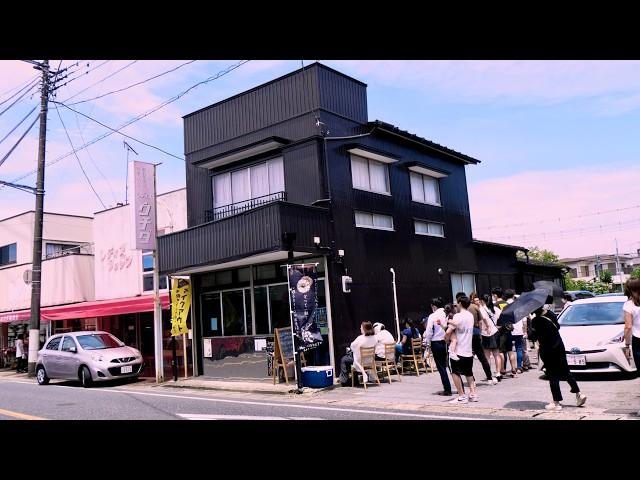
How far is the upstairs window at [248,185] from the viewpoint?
15872 millimetres

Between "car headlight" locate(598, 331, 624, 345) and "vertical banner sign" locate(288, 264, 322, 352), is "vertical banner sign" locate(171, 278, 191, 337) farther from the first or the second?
"car headlight" locate(598, 331, 624, 345)

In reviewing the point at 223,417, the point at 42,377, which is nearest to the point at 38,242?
the point at 42,377

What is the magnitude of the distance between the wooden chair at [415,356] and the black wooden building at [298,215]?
148cm

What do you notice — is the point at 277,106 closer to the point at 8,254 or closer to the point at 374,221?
the point at 374,221

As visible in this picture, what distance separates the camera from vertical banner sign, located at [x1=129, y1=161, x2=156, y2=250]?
16.7m

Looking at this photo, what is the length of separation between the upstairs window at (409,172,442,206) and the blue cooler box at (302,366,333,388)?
26.0 ft

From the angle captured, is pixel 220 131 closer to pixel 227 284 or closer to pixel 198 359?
pixel 227 284

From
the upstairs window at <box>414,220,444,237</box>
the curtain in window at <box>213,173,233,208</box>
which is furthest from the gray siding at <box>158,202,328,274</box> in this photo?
the upstairs window at <box>414,220,444,237</box>

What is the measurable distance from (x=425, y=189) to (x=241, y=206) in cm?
692

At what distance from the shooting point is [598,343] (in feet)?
34.9

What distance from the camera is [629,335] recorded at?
7.57 meters
